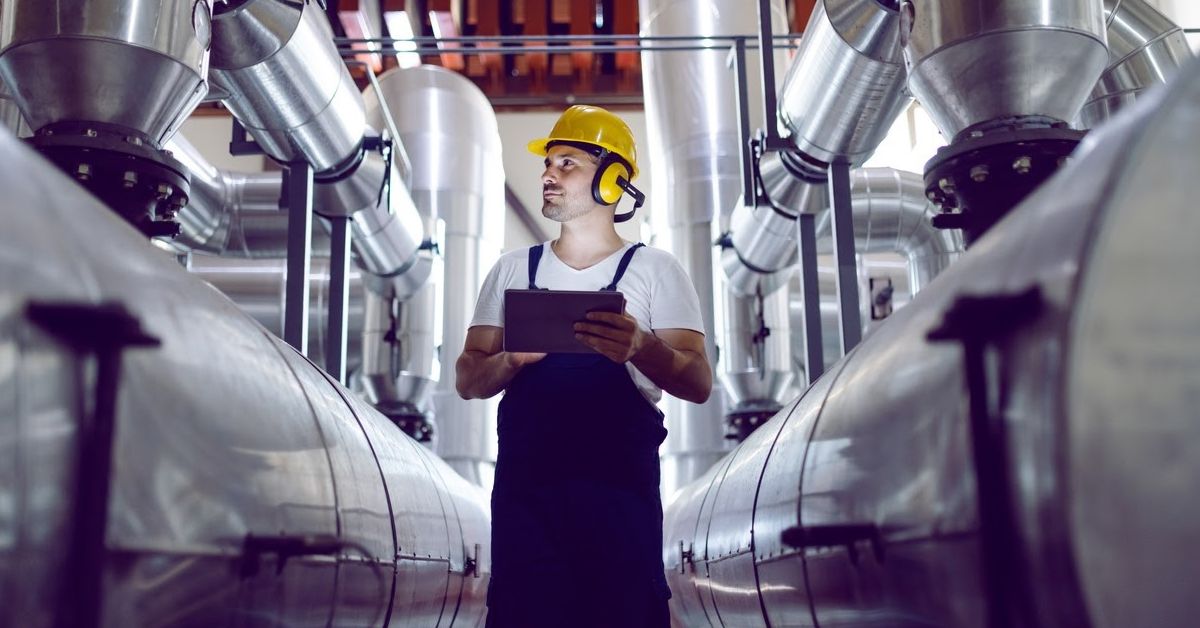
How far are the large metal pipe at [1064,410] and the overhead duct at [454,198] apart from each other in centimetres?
378

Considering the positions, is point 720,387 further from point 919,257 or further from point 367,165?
point 367,165

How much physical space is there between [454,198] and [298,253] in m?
1.99

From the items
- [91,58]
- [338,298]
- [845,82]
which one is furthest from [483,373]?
[338,298]

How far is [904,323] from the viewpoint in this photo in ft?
3.24

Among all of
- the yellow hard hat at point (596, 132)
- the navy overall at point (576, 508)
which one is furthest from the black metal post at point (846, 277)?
the navy overall at point (576, 508)

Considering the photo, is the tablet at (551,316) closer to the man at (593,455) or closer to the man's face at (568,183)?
the man at (593,455)

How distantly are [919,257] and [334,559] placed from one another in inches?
134

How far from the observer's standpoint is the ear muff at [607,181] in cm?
173

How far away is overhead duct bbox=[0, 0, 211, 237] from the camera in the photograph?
5.43ft

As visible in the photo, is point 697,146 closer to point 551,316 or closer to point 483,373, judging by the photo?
point 483,373

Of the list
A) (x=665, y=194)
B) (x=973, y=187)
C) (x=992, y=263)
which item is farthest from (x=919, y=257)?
(x=992, y=263)

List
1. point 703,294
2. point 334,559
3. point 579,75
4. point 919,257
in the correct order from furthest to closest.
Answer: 1. point 579,75
2. point 703,294
3. point 919,257
4. point 334,559

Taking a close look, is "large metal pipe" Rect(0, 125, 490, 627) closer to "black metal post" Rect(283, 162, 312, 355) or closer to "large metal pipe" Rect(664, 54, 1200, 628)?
"large metal pipe" Rect(664, 54, 1200, 628)

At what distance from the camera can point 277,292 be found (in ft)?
15.9
